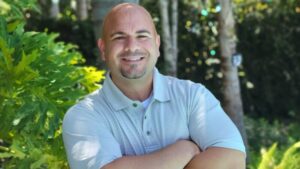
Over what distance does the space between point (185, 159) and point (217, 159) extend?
146 millimetres

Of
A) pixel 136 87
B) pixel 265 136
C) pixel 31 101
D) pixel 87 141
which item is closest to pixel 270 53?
pixel 265 136

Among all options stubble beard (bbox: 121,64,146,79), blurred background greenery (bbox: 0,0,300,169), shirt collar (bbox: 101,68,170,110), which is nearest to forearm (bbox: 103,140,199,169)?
shirt collar (bbox: 101,68,170,110)

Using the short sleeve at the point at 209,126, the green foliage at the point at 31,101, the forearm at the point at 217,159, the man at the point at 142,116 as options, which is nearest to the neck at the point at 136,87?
the man at the point at 142,116

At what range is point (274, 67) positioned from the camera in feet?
34.5

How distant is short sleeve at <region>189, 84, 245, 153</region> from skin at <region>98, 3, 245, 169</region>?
0.11 ft

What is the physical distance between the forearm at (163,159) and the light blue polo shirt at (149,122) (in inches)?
3.4

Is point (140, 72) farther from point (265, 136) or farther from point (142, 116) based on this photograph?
point (265, 136)

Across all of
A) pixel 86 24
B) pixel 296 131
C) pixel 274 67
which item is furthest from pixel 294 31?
pixel 86 24

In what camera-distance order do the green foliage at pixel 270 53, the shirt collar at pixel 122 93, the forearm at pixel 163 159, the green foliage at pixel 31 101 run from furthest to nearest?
the green foliage at pixel 270 53
the green foliage at pixel 31 101
the shirt collar at pixel 122 93
the forearm at pixel 163 159

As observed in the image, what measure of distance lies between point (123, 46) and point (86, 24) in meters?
7.26

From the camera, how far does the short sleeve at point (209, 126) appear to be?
3012 mm

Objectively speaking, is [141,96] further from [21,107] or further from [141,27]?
[21,107]

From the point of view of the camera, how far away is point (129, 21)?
3074 millimetres

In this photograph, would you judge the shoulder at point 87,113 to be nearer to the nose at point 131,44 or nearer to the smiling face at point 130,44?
the smiling face at point 130,44
